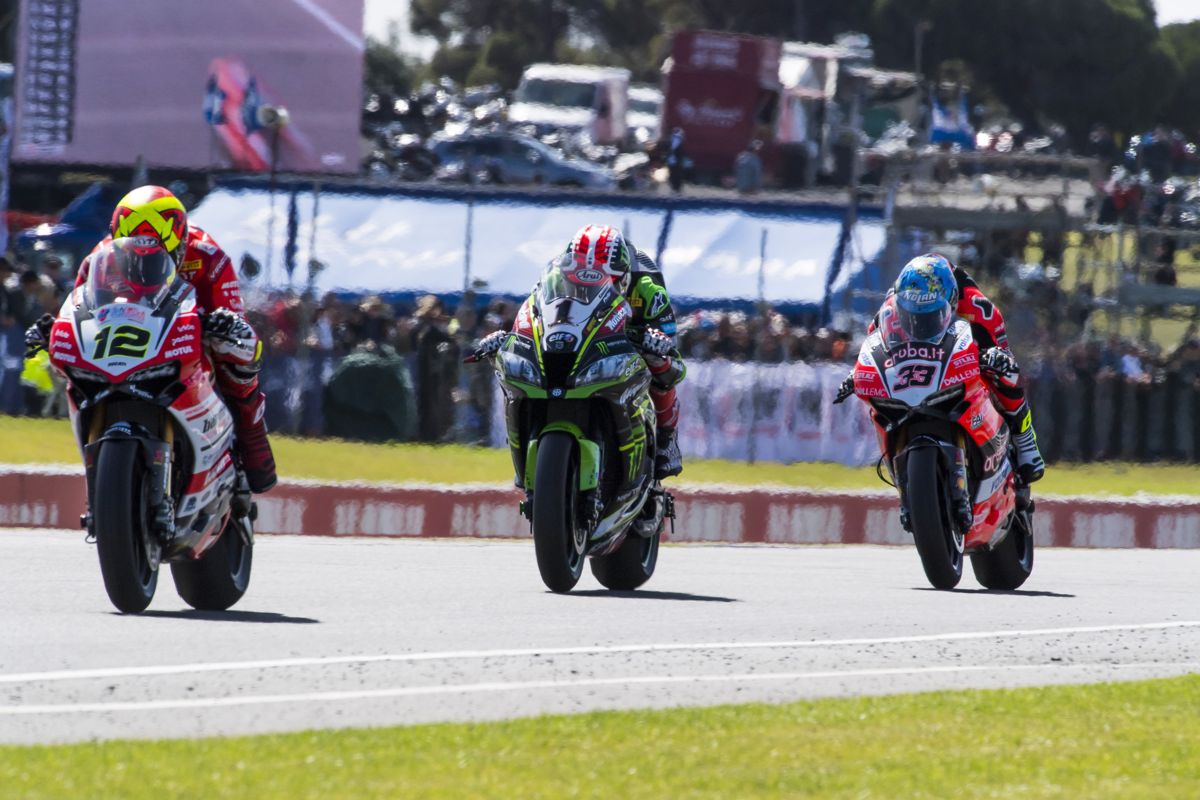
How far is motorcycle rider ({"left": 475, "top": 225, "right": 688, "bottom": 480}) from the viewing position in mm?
10531

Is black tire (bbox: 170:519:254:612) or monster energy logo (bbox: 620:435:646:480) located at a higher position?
monster energy logo (bbox: 620:435:646:480)

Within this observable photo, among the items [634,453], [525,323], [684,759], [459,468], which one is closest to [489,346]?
[525,323]

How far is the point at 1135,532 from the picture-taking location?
62.7ft

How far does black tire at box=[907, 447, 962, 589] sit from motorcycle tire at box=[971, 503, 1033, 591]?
83 cm

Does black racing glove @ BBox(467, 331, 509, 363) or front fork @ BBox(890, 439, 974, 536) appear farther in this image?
front fork @ BBox(890, 439, 974, 536)

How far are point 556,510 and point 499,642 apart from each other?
159 cm

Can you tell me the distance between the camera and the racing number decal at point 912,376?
11148mm

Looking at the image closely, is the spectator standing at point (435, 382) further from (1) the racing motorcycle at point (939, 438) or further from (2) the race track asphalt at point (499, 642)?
(1) the racing motorcycle at point (939, 438)

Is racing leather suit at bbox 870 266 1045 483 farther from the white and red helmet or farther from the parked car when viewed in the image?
the parked car

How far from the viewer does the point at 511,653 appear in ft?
26.5

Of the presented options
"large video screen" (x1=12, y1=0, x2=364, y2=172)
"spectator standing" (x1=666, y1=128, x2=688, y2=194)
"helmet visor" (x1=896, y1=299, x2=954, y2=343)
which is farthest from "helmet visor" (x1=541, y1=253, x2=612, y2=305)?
"large video screen" (x1=12, y1=0, x2=364, y2=172)

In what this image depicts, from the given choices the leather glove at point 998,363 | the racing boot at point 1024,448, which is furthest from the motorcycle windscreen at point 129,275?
the racing boot at point 1024,448

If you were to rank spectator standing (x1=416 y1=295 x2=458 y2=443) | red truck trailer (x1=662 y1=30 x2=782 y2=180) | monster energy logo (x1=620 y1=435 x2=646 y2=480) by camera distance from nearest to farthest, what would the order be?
monster energy logo (x1=620 y1=435 x2=646 y2=480), spectator standing (x1=416 y1=295 x2=458 y2=443), red truck trailer (x1=662 y1=30 x2=782 y2=180)

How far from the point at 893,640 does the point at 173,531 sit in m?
2.72
